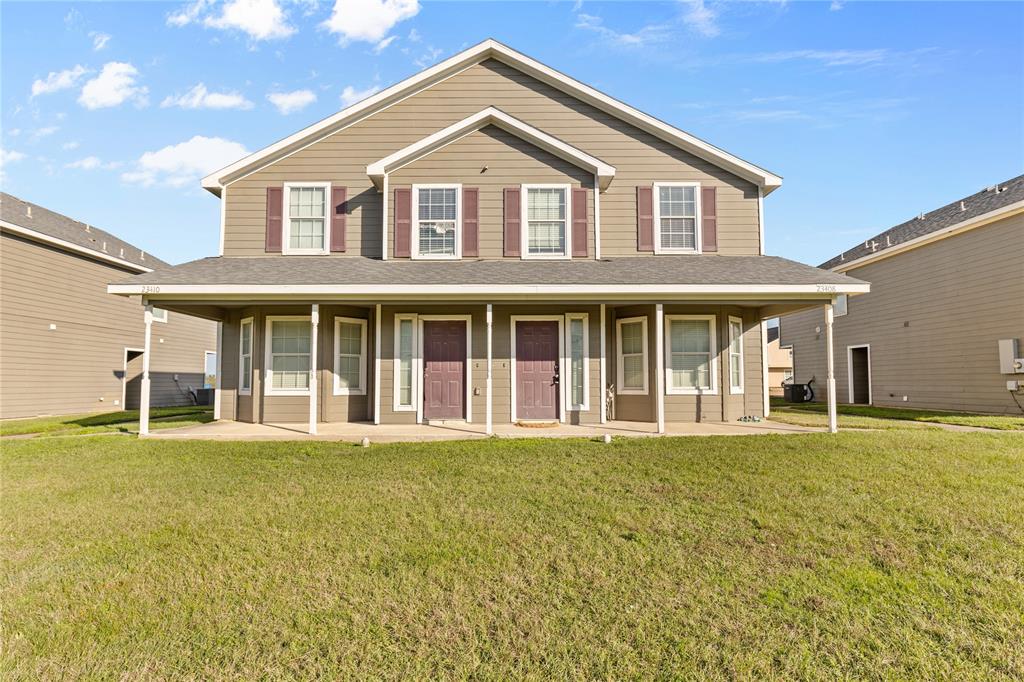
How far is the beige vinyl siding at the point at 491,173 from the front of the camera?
12.5m

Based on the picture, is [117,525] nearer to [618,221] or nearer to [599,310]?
[599,310]

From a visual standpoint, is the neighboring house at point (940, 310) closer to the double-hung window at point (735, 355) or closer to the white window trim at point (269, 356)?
the double-hung window at point (735, 355)

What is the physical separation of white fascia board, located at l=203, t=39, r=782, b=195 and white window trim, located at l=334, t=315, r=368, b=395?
4326 millimetres

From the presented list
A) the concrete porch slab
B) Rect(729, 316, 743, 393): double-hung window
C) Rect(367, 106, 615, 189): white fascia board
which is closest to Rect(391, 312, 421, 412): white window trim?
the concrete porch slab

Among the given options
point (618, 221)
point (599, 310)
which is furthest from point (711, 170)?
point (599, 310)

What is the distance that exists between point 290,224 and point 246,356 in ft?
10.5

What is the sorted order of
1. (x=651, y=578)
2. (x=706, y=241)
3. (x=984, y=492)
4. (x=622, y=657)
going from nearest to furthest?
(x=622, y=657), (x=651, y=578), (x=984, y=492), (x=706, y=241)

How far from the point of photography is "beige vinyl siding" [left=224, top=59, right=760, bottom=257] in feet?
42.2

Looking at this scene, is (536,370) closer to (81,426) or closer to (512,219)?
(512,219)

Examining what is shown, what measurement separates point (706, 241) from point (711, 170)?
172 centimetres

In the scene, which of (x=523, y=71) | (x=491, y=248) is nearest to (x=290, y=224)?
(x=491, y=248)

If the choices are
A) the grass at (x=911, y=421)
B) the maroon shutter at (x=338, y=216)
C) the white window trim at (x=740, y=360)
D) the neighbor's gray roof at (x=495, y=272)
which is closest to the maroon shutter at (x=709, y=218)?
the neighbor's gray roof at (x=495, y=272)

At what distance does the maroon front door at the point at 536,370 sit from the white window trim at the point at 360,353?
11.6 ft

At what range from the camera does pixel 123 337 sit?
753 inches
